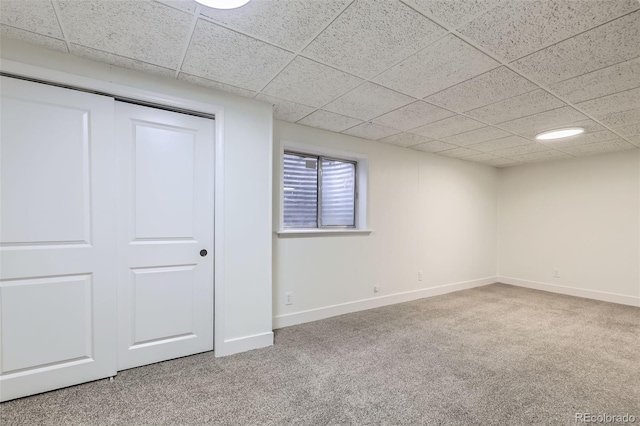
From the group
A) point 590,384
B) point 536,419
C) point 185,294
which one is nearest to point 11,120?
point 185,294

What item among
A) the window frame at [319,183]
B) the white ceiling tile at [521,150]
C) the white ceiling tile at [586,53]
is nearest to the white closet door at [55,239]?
the window frame at [319,183]

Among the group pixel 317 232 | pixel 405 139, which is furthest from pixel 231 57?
pixel 405 139

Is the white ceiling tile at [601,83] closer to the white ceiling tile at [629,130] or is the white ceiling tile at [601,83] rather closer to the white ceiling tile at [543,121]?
the white ceiling tile at [543,121]

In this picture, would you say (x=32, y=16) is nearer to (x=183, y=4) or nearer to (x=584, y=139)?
(x=183, y=4)

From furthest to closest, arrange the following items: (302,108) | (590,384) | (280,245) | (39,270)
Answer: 1. (280,245)
2. (302,108)
3. (590,384)
4. (39,270)

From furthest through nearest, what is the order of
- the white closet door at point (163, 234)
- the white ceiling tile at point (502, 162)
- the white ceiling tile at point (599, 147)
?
the white ceiling tile at point (502, 162) < the white ceiling tile at point (599, 147) < the white closet door at point (163, 234)

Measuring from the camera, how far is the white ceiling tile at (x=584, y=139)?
353cm

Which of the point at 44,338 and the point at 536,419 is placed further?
the point at 44,338

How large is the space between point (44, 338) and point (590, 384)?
12.7 feet

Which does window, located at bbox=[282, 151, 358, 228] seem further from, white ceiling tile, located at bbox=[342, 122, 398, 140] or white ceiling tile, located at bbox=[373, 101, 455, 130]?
white ceiling tile, located at bbox=[373, 101, 455, 130]

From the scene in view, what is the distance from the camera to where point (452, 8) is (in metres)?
1.52

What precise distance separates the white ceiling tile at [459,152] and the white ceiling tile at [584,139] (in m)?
0.91

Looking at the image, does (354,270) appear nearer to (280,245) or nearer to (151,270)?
(280,245)

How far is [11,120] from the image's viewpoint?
190 cm
